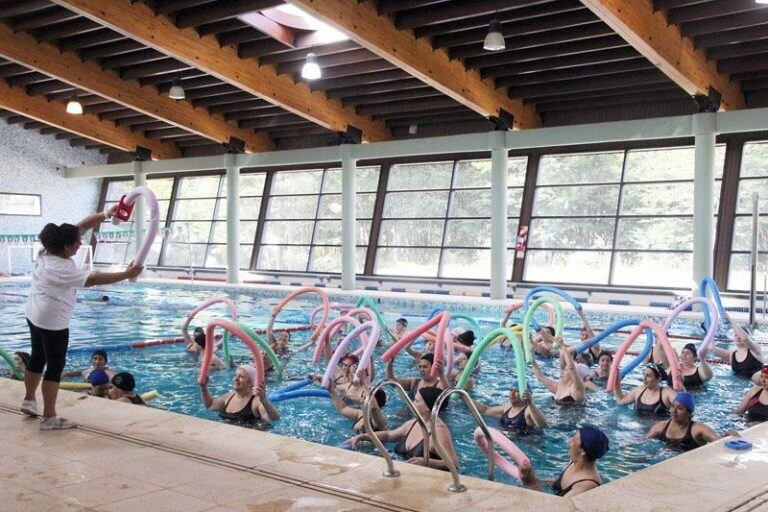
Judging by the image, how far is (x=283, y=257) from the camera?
20.8m

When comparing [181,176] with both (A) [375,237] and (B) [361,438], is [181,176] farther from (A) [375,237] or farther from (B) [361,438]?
(B) [361,438]

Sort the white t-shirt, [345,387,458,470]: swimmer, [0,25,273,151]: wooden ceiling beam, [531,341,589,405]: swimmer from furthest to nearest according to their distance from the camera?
[0,25,273,151]: wooden ceiling beam < [531,341,589,405]: swimmer < [345,387,458,470]: swimmer < the white t-shirt

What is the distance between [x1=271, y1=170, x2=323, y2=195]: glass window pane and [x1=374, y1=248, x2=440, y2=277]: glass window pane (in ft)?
9.08

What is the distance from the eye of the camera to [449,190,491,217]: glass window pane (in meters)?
17.7

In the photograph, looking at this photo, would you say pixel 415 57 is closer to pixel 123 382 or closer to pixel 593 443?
pixel 123 382

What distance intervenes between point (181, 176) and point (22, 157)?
442 centimetres

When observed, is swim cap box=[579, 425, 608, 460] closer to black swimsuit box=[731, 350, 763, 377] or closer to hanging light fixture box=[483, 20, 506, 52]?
black swimsuit box=[731, 350, 763, 377]

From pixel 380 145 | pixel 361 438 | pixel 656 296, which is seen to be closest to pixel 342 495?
pixel 361 438

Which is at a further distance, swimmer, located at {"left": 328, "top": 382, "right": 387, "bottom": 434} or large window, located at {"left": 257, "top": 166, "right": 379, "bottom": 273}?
large window, located at {"left": 257, "top": 166, "right": 379, "bottom": 273}

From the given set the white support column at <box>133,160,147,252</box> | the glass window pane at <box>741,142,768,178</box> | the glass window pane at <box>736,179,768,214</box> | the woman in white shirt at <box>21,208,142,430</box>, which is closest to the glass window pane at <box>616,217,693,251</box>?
the glass window pane at <box>736,179,768,214</box>

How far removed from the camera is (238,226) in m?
19.7

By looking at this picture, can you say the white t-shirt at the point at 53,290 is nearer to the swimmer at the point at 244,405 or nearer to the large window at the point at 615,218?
the swimmer at the point at 244,405

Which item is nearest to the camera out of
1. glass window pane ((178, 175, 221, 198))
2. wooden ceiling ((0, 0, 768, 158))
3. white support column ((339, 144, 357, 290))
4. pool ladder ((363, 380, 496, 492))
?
pool ladder ((363, 380, 496, 492))

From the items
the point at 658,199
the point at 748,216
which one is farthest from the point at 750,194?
the point at 658,199
